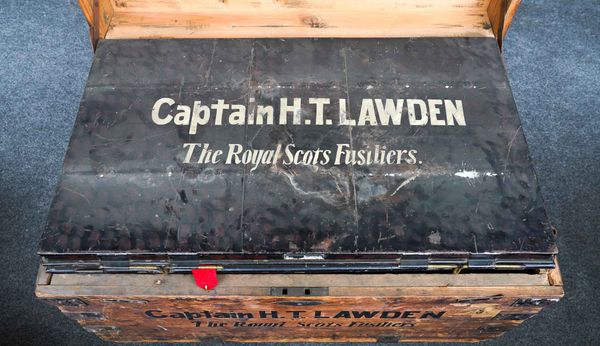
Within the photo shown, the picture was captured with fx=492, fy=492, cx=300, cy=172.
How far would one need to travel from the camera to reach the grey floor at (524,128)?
6.61ft

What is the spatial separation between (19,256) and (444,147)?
183 cm

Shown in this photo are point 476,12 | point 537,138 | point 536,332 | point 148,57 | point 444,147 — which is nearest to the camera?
point 444,147

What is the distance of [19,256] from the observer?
6.99 ft

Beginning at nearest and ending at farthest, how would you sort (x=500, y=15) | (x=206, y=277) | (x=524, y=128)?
(x=206, y=277), (x=500, y=15), (x=524, y=128)

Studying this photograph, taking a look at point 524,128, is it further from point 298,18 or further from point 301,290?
point 301,290

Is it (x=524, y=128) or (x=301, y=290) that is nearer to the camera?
(x=301, y=290)

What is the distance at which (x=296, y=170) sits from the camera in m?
1.47

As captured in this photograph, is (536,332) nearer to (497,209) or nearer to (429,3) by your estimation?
(497,209)

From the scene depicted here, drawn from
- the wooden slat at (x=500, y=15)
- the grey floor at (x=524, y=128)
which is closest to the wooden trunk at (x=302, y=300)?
the grey floor at (x=524, y=128)

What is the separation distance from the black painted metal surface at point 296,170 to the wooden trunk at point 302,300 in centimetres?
8

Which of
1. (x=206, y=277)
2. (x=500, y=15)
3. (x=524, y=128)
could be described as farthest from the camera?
(x=524, y=128)

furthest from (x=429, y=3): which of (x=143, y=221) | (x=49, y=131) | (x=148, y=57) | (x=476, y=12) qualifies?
(x=49, y=131)

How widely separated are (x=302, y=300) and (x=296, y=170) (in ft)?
1.26

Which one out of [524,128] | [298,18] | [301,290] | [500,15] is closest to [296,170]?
[301,290]
